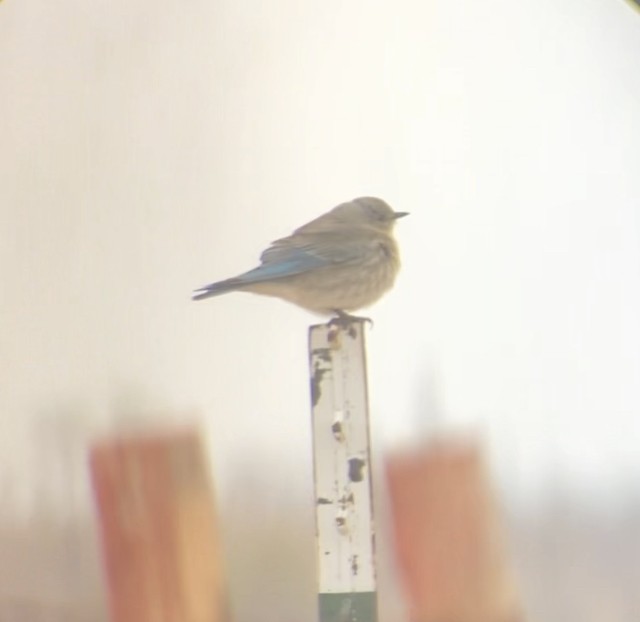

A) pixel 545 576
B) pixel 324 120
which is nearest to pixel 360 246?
pixel 324 120

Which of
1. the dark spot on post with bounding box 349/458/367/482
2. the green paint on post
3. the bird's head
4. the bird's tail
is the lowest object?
the green paint on post

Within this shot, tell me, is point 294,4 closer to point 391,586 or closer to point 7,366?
point 7,366

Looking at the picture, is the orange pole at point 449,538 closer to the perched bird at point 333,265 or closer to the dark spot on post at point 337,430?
the dark spot on post at point 337,430

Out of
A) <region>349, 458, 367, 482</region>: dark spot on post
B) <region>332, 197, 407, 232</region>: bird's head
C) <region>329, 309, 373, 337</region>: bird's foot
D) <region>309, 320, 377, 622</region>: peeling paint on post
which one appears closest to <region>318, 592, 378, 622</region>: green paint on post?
<region>309, 320, 377, 622</region>: peeling paint on post

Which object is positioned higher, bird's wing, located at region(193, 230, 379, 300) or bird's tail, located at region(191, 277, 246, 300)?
bird's wing, located at region(193, 230, 379, 300)

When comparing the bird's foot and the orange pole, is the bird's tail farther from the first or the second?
the orange pole
